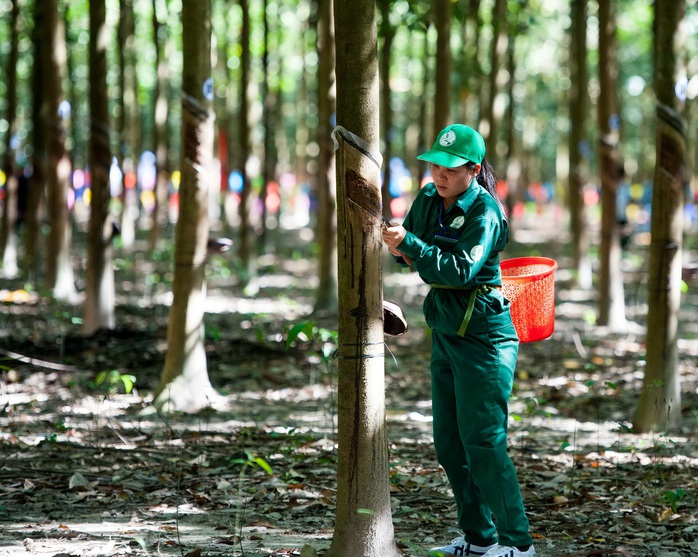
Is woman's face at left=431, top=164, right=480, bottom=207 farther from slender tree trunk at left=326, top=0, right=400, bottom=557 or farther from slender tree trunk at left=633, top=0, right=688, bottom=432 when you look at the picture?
slender tree trunk at left=633, top=0, right=688, bottom=432

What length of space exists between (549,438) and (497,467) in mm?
2707

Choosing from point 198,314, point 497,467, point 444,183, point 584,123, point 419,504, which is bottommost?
point 419,504

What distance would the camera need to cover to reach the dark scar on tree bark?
143 inches

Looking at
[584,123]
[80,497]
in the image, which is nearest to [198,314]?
[80,497]

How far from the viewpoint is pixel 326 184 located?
1130 cm

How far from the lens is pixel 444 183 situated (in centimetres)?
379

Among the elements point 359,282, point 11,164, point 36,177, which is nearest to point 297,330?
point 359,282

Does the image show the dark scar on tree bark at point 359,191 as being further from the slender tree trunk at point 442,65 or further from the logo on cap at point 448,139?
the slender tree trunk at point 442,65

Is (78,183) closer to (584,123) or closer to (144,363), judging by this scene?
(584,123)

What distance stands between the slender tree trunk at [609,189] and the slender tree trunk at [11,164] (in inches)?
354

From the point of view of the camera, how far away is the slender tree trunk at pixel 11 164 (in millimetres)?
14262

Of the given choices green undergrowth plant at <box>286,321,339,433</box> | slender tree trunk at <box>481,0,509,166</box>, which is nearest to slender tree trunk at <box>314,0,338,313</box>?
green undergrowth plant at <box>286,321,339,433</box>

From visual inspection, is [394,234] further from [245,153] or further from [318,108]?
[245,153]

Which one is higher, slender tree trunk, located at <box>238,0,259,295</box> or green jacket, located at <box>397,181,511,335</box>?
slender tree trunk, located at <box>238,0,259,295</box>
